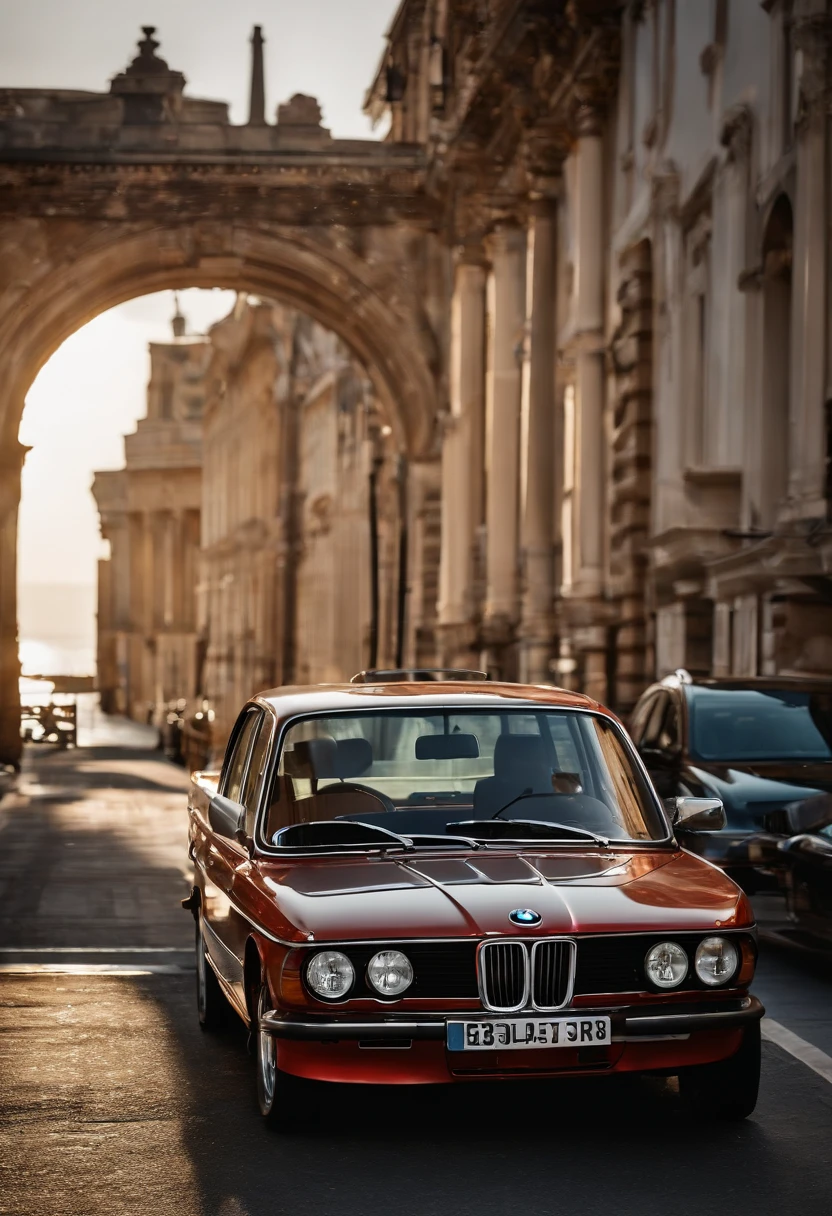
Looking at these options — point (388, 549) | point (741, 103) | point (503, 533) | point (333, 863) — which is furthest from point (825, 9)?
point (388, 549)

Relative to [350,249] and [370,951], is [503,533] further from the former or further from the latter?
[370,951]

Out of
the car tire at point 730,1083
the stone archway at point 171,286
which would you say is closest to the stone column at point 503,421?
the stone archway at point 171,286

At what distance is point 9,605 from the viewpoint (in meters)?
39.8

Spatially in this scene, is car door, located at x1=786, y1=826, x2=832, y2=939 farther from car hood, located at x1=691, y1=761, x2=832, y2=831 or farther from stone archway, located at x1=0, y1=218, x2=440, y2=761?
stone archway, located at x1=0, y1=218, x2=440, y2=761

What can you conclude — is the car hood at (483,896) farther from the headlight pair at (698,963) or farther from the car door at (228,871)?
the car door at (228,871)

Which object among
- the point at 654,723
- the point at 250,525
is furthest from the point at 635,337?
the point at 250,525

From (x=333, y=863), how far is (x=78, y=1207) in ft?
5.70

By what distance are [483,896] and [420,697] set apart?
4.99 feet

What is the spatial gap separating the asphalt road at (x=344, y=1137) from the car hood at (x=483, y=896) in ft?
2.12

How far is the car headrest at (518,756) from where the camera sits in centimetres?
791

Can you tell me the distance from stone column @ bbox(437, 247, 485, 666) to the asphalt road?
26.5 meters

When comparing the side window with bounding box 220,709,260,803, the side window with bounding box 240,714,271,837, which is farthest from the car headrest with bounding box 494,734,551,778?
the side window with bounding box 220,709,260,803

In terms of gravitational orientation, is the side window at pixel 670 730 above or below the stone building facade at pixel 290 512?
below

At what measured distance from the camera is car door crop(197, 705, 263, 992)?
7746 mm
